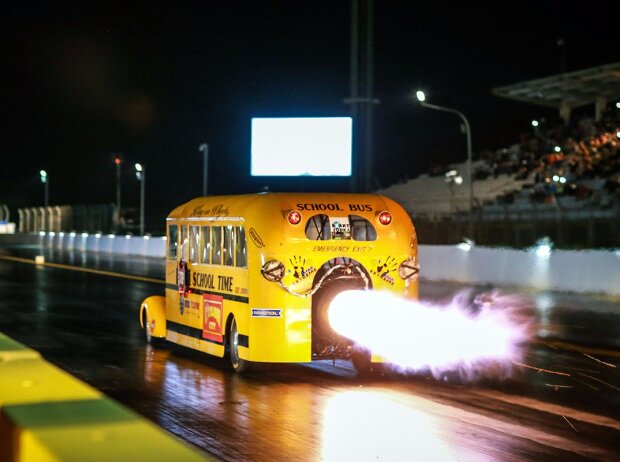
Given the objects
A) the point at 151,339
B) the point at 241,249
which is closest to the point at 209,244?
the point at 241,249

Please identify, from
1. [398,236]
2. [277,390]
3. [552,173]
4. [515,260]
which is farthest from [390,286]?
[552,173]

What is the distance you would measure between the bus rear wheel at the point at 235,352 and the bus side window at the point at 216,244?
1.03 m

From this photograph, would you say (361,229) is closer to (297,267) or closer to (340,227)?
(340,227)

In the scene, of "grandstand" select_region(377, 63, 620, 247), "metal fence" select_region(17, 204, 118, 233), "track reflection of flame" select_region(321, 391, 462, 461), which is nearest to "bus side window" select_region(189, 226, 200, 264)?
"track reflection of flame" select_region(321, 391, 462, 461)

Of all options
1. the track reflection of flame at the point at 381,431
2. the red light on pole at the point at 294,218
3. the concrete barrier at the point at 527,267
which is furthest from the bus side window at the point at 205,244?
the concrete barrier at the point at 527,267

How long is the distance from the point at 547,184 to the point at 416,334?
29811 mm

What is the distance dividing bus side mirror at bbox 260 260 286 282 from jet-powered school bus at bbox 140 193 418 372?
13 mm

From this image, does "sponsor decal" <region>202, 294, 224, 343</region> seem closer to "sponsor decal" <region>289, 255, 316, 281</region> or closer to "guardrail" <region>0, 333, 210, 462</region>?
"sponsor decal" <region>289, 255, 316, 281</region>

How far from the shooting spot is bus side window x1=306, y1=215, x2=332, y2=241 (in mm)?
13109

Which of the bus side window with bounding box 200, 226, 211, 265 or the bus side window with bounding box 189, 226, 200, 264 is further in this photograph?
the bus side window with bounding box 189, 226, 200, 264

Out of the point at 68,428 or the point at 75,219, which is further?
the point at 75,219

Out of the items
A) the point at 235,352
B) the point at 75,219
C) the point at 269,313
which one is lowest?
the point at 235,352

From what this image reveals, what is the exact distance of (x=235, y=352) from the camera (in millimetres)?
13617

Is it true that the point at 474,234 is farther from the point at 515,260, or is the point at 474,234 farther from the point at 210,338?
the point at 210,338
